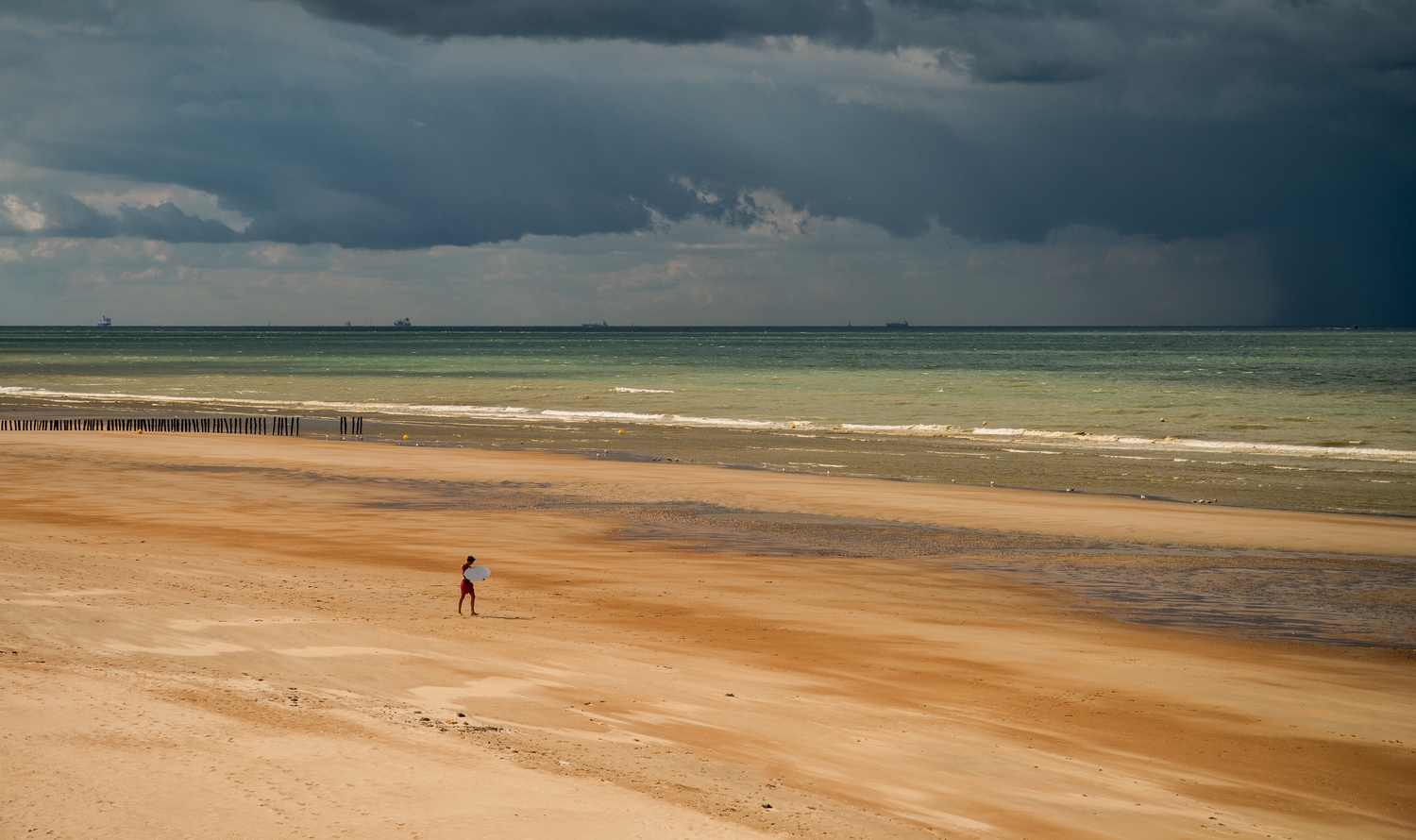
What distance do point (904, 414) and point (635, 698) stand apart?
160 ft

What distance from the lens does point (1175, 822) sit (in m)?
7.69

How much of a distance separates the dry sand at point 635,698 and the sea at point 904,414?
1330cm

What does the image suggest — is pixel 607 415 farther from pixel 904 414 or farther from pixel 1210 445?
pixel 1210 445

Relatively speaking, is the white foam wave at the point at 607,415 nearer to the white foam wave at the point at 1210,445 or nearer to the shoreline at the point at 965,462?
the shoreline at the point at 965,462

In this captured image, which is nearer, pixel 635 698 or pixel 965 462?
pixel 635 698

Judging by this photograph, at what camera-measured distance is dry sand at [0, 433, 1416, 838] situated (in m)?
6.64

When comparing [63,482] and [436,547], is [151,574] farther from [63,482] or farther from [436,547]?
[63,482]

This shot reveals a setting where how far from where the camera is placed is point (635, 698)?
9.48 m

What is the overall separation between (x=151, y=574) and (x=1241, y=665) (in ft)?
44.2

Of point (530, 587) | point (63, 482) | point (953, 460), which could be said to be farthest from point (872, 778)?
point (953, 460)

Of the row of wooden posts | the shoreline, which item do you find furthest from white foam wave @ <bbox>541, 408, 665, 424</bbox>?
the row of wooden posts

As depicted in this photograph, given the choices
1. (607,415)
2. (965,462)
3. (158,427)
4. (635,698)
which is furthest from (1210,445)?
(158,427)

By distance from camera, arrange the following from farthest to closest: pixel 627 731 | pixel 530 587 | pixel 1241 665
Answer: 1. pixel 530 587
2. pixel 1241 665
3. pixel 627 731

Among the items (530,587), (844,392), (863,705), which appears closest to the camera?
(863,705)
